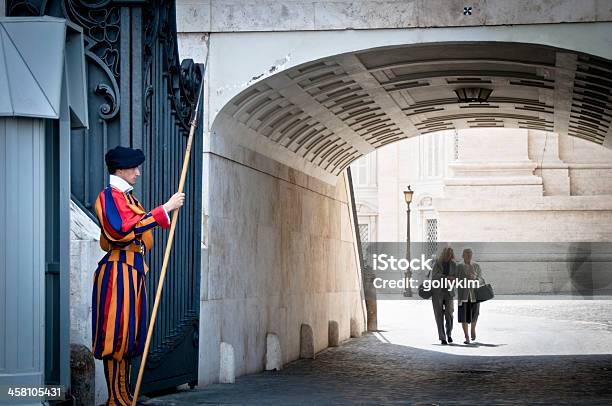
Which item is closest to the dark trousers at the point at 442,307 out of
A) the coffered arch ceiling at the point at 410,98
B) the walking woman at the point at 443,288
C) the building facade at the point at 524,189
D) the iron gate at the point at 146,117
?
the walking woman at the point at 443,288

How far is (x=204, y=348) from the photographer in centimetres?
1334

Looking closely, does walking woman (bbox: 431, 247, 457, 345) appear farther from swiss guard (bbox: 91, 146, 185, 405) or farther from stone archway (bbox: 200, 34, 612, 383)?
swiss guard (bbox: 91, 146, 185, 405)

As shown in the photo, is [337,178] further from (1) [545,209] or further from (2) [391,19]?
(1) [545,209]

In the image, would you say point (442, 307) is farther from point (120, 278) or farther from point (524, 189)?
point (524, 189)

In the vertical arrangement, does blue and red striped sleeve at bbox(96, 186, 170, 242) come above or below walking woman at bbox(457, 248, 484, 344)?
above

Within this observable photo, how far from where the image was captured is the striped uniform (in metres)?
8.09

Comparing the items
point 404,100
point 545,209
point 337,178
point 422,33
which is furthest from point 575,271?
point 422,33

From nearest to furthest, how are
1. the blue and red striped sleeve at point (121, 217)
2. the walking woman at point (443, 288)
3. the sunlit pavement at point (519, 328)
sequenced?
the blue and red striped sleeve at point (121, 217) < the sunlit pavement at point (519, 328) < the walking woman at point (443, 288)

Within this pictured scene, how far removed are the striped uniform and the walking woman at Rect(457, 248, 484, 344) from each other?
48.2 ft

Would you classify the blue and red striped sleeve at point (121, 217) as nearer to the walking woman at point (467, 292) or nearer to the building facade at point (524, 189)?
the walking woman at point (467, 292)

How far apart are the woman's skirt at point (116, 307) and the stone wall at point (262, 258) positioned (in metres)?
5.11

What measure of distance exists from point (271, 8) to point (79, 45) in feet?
19.9

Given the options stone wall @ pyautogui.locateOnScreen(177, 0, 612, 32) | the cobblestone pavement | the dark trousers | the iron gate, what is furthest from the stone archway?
the iron gate

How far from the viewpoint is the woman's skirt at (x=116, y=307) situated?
8102 mm
